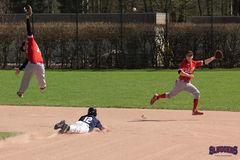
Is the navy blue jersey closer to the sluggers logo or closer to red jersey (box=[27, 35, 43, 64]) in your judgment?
red jersey (box=[27, 35, 43, 64])

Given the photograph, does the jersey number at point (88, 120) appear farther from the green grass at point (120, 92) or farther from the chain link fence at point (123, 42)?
the chain link fence at point (123, 42)

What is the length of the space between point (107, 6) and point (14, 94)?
160 feet

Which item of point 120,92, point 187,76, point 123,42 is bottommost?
point 120,92

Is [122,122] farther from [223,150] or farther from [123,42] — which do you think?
[123,42]

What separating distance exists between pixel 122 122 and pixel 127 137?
2786 millimetres

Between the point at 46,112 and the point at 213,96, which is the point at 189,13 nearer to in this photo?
the point at 213,96

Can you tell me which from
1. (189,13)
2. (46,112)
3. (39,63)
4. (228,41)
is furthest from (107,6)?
(39,63)

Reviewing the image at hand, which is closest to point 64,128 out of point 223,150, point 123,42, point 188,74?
point 223,150

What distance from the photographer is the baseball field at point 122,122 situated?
38.1 feet

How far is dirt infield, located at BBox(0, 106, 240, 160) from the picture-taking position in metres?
11.3

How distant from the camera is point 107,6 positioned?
237 ft

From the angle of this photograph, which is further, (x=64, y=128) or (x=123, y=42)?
(x=123, y=42)

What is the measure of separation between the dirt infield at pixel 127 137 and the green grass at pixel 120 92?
2405 millimetres

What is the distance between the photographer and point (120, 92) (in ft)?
82.3
